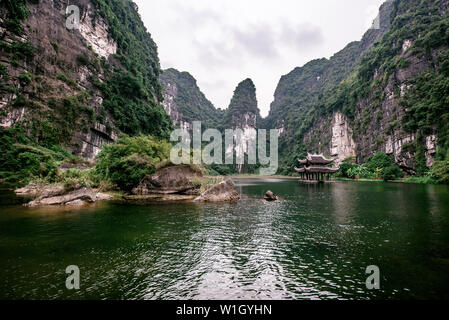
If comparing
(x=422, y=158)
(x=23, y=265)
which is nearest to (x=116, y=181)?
(x=23, y=265)

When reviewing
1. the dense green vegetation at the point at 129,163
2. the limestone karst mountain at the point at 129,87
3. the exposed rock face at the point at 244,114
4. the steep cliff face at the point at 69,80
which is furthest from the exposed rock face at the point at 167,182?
the exposed rock face at the point at 244,114

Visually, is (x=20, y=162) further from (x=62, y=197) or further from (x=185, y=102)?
(x=185, y=102)

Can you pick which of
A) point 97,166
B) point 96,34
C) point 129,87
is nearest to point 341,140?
point 129,87

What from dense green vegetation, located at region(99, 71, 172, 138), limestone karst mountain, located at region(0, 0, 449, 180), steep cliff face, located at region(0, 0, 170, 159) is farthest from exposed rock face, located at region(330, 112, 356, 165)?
steep cliff face, located at region(0, 0, 170, 159)

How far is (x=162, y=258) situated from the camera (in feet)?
20.7

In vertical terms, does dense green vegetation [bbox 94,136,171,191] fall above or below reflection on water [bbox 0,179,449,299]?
above

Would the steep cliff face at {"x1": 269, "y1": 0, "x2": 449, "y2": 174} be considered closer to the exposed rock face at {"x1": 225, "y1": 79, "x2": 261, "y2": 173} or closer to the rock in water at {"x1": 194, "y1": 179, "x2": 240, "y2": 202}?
the rock in water at {"x1": 194, "y1": 179, "x2": 240, "y2": 202}

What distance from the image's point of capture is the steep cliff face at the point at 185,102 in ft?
413

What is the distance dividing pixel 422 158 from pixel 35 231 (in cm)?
5938

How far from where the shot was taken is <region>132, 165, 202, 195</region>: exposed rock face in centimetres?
1867

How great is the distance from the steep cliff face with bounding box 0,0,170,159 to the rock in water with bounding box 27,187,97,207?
20.7 m

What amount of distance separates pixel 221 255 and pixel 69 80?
42.2 meters

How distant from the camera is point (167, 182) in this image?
18.8m

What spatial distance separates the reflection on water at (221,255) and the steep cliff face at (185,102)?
110 m
